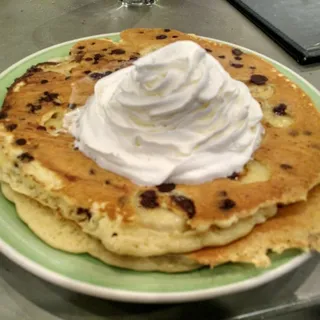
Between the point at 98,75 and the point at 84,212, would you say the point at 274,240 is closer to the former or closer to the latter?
the point at 84,212

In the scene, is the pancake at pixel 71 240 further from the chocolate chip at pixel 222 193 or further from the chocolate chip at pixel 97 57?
the chocolate chip at pixel 97 57

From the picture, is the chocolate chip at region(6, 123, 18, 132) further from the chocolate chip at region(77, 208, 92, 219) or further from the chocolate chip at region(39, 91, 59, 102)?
the chocolate chip at region(77, 208, 92, 219)

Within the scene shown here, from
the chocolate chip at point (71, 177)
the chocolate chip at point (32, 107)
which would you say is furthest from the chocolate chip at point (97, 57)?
the chocolate chip at point (71, 177)

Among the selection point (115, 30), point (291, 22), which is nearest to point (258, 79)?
point (291, 22)

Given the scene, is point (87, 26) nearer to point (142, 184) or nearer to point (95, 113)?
point (95, 113)

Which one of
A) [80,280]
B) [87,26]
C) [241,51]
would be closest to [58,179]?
[80,280]

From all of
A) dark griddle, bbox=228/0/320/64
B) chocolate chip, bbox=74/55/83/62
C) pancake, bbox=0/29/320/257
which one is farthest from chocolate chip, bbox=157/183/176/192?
Result: dark griddle, bbox=228/0/320/64

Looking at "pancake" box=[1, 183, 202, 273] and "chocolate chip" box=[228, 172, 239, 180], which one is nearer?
"pancake" box=[1, 183, 202, 273]
